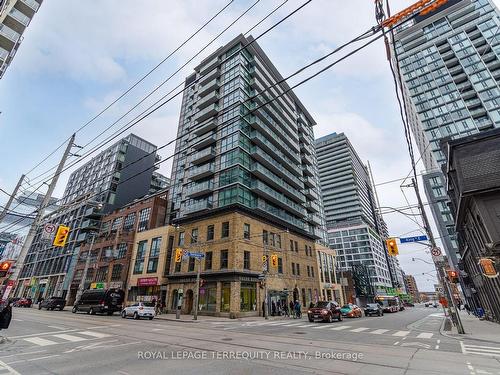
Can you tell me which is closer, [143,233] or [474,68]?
[143,233]

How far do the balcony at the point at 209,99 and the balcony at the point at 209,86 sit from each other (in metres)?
1.03

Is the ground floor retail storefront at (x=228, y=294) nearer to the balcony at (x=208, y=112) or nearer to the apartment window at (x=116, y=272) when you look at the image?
the apartment window at (x=116, y=272)

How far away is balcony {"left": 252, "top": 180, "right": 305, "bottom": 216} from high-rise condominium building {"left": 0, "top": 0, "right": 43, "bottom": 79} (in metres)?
35.2

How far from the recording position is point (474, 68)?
7225cm

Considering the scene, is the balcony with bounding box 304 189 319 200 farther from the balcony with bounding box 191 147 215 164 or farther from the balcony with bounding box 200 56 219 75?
the balcony with bounding box 200 56 219 75

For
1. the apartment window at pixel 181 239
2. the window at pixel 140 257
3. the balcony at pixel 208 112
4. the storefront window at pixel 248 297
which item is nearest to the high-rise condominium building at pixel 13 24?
the balcony at pixel 208 112

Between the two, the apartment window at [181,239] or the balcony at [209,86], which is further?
the balcony at [209,86]

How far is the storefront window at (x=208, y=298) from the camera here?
98.4 ft

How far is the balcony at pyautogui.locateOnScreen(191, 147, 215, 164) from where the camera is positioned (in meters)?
39.2

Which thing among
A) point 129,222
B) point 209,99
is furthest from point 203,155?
point 129,222

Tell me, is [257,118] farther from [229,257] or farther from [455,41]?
[455,41]

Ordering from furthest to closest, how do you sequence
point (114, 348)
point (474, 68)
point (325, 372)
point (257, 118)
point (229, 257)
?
point (474, 68) → point (257, 118) → point (229, 257) → point (114, 348) → point (325, 372)

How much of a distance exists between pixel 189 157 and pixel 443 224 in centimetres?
7443

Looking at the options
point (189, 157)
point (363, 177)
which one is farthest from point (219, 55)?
point (363, 177)
